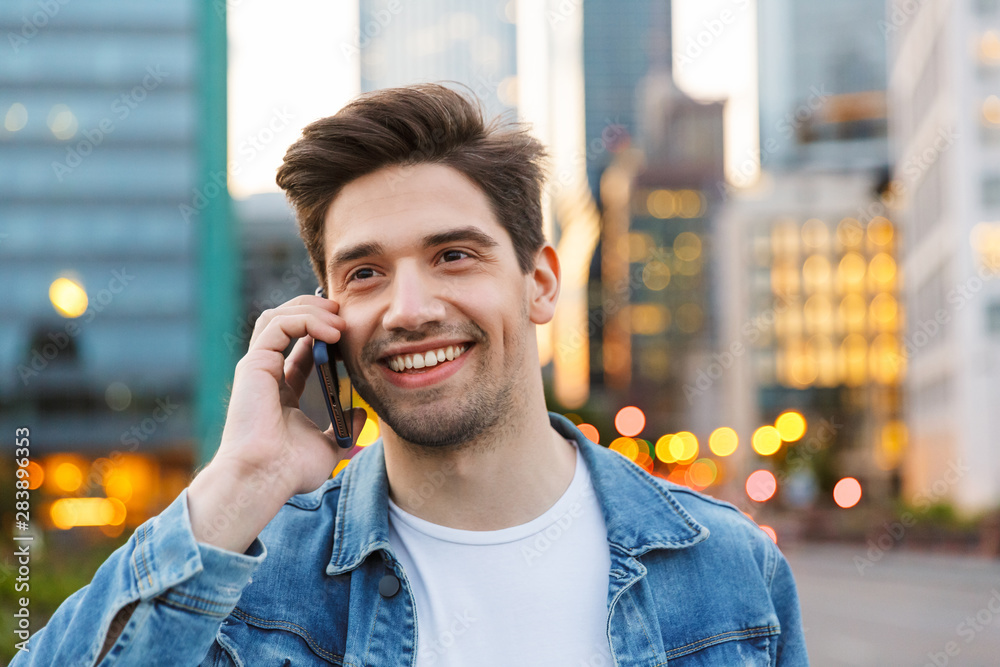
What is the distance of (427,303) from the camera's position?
8.35 ft

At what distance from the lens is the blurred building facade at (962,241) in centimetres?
4553

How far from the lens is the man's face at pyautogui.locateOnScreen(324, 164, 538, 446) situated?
2.54 m

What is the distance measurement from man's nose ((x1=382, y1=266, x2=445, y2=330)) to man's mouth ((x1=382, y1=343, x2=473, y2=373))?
83 mm

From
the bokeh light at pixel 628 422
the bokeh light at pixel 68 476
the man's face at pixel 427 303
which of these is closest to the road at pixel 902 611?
the man's face at pixel 427 303

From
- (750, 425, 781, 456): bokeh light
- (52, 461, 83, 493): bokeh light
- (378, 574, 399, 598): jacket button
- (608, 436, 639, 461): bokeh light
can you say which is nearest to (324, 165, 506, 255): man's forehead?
(378, 574, 399, 598): jacket button

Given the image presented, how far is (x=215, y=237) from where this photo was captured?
47.2 feet

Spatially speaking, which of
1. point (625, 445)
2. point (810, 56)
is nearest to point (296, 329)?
point (625, 445)

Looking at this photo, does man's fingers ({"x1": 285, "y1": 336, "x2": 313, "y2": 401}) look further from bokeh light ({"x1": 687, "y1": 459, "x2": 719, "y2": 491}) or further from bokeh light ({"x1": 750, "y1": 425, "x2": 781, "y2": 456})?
bokeh light ({"x1": 687, "y1": 459, "x2": 719, "y2": 491})

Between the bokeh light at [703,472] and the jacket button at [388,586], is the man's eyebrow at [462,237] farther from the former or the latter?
the bokeh light at [703,472]

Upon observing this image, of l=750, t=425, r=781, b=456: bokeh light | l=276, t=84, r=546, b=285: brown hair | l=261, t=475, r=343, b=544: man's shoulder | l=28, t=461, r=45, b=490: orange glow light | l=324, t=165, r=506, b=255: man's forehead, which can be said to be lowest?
l=750, t=425, r=781, b=456: bokeh light

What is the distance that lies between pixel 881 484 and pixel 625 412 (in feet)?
78.2

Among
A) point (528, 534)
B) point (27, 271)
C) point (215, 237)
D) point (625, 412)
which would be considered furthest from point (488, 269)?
point (625, 412)

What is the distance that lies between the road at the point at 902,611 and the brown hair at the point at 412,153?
31.7 feet

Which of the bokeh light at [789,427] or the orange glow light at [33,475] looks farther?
the bokeh light at [789,427]
